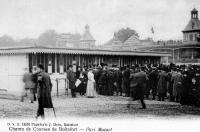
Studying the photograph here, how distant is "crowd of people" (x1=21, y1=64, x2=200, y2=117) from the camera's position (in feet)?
37.0

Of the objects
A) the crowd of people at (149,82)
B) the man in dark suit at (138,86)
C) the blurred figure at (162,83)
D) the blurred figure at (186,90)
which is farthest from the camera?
the blurred figure at (162,83)

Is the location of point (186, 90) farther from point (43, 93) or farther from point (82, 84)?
point (43, 93)

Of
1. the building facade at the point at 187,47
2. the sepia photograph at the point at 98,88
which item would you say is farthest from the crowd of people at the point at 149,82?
the building facade at the point at 187,47

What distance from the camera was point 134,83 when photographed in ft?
37.4

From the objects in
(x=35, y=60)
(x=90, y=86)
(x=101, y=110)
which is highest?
(x=35, y=60)

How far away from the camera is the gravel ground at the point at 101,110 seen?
10.2 meters

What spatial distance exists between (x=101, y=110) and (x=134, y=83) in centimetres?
145

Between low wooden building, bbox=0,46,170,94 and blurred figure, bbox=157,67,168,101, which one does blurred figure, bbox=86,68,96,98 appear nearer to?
low wooden building, bbox=0,46,170,94

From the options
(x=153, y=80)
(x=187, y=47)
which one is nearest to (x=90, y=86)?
(x=153, y=80)

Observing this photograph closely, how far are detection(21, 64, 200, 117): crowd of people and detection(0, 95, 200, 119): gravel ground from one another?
0.56 meters

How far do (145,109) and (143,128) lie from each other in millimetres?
2158

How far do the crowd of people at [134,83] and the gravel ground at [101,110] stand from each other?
558 mm

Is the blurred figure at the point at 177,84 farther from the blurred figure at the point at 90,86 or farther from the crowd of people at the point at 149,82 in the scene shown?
the blurred figure at the point at 90,86

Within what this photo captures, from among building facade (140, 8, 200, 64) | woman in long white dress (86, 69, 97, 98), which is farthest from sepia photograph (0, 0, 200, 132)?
building facade (140, 8, 200, 64)
